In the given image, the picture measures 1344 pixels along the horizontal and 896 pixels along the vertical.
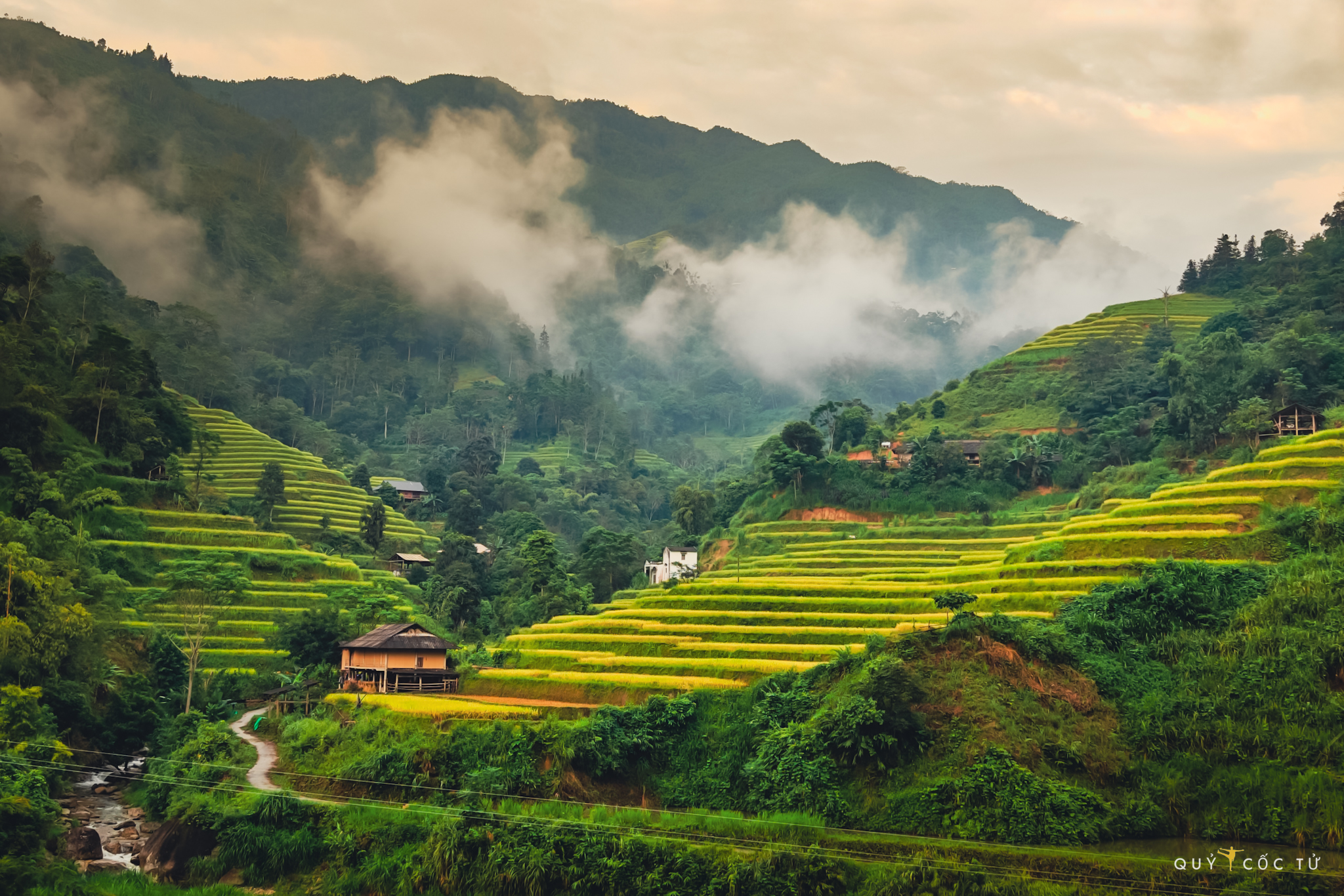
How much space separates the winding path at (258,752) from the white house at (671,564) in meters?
30.3

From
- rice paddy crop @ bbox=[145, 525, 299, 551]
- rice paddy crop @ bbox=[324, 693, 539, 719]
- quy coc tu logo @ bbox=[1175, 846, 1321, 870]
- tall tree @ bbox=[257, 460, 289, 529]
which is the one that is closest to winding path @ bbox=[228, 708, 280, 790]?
rice paddy crop @ bbox=[324, 693, 539, 719]

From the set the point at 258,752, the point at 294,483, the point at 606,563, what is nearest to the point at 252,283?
the point at 294,483

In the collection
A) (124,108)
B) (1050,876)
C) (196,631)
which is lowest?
(1050,876)

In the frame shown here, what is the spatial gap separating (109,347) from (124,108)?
9382 cm

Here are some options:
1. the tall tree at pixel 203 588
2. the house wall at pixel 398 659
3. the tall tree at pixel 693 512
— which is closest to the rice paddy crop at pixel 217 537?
the tall tree at pixel 203 588

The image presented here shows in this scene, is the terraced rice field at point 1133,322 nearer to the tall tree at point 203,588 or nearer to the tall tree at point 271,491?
the tall tree at point 271,491

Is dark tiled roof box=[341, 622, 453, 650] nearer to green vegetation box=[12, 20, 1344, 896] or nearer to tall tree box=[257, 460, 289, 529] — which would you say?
green vegetation box=[12, 20, 1344, 896]

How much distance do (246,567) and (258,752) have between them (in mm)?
16830

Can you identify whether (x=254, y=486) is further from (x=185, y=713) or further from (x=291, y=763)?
(x=291, y=763)

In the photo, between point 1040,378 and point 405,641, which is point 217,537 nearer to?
point 405,641

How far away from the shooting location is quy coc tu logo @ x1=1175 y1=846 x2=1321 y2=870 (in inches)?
768

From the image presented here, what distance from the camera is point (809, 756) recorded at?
2564 centimetres

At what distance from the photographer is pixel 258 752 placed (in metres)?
33.1

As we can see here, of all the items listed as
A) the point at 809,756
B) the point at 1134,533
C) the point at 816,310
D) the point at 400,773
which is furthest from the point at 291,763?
the point at 816,310
